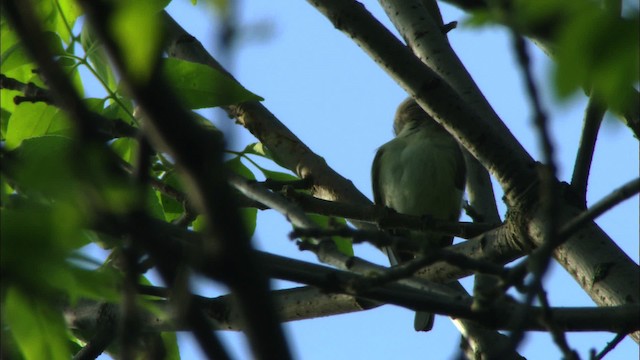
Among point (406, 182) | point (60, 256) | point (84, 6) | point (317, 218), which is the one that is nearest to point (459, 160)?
point (406, 182)

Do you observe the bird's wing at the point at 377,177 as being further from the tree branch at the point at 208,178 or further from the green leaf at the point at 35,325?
the tree branch at the point at 208,178

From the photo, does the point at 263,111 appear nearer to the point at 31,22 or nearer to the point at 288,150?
the point at 288,150

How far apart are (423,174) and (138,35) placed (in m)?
5.28

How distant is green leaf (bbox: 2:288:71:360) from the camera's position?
1654mm

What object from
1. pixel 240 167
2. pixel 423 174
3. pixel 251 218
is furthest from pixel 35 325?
pixel 423 174

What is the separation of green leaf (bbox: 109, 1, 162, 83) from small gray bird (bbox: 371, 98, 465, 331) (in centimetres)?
513

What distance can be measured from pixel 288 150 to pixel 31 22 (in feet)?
11.3

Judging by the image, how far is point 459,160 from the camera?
6.41 meters

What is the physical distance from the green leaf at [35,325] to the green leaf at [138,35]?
67 cm

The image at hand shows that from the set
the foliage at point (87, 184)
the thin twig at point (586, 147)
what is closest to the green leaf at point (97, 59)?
the foliage at point (87, 184)

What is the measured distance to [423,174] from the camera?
249 inches

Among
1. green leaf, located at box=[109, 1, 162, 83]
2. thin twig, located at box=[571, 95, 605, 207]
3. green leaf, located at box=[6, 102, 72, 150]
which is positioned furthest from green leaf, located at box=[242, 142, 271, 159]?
green leaf, located at box=[109, 1, 162, 83]

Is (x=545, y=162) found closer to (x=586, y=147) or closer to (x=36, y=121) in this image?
(x=586, y=147)

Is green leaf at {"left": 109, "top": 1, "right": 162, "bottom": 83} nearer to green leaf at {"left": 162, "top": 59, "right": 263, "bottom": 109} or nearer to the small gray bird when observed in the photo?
green leaf at {"left": 162, "top": 59, "right": 263, "bottom": 109}
